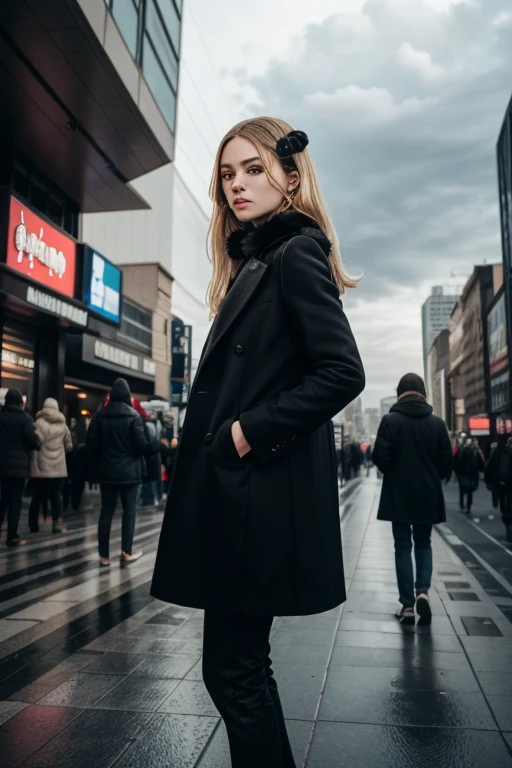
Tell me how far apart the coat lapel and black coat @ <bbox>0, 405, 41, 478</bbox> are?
27.1ft

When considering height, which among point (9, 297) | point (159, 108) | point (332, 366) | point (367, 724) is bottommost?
point (367, 724)

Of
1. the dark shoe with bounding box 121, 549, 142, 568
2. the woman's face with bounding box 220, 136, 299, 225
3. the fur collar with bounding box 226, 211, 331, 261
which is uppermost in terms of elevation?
the woman's face with bounding box 220, 136, 299, 225

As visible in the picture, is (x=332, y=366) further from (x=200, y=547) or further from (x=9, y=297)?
(x=9, y=297)

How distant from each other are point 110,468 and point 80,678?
3981mm

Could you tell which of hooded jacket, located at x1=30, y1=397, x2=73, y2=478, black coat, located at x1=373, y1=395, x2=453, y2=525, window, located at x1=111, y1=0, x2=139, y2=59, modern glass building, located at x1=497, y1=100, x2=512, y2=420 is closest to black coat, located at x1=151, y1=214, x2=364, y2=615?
black coat, located at x1=373, y1=395, x2=453, y2=525

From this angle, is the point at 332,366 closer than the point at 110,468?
Yes

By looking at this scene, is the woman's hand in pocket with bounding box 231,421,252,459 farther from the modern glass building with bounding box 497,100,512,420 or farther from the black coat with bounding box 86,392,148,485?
the modern glass building with bounding box 497,100,512,420

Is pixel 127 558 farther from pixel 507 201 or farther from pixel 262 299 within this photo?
pixel 507 201

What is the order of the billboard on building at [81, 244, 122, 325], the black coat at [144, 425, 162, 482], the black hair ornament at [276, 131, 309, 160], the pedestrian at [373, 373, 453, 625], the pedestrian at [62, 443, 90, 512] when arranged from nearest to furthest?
the black hair ornament at [276, 131, 309, 160] < the pedestrian at [373, 373, 453, 625] < the black coat at [144, 425, 162, 482] < the pedestrian at [62, 443, 90, 512] < the billboard on building at [81, 244, 122, 325]

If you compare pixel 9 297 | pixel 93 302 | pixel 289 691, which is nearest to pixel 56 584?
pixel 289 691

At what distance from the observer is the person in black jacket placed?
7.60 meters

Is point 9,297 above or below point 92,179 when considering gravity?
below

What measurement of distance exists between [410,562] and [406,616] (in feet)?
1.64

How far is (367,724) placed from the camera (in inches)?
123
